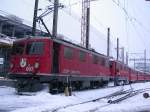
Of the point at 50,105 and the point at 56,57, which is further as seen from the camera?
the point at 56,57

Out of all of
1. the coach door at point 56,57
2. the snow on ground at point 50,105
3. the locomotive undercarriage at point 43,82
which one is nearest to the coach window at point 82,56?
the locomotive undercarriage at point 43,82

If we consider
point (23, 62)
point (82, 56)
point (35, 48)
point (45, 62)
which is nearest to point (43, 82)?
point (45, 62)

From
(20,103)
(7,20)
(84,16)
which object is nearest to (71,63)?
(20,103)

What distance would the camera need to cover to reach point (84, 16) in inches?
2313

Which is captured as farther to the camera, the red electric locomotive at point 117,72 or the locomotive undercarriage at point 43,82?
the red electric locomotive at point 117,72

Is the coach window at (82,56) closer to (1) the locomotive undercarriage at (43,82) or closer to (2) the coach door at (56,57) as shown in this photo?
(1) the locomotive undercarriage at (43,82)

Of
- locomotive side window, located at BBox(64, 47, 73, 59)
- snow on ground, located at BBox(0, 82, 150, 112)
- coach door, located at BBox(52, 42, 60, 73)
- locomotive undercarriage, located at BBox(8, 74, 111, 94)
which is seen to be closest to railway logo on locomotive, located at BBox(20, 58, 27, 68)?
locomotive undercarriage, located at BBox(8, 74, 111, 94)

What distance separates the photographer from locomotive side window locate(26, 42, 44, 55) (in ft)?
64.1

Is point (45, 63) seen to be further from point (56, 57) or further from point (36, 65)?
point (56, 57)

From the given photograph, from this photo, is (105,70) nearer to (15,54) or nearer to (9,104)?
(15,54)

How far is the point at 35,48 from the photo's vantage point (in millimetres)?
19812

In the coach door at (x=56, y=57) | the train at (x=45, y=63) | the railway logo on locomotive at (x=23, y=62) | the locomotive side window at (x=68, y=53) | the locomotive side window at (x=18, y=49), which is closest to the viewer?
the train at (x=45, y=63)

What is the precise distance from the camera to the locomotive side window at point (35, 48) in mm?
19541

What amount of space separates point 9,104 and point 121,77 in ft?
96.1
